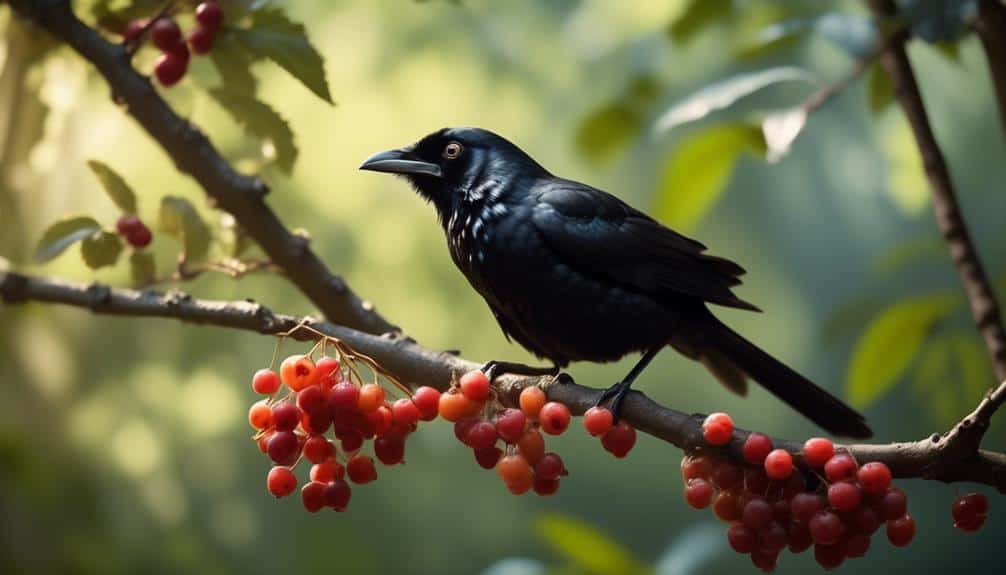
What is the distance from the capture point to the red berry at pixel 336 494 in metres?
1.10

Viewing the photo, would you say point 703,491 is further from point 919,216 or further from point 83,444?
point 83,444

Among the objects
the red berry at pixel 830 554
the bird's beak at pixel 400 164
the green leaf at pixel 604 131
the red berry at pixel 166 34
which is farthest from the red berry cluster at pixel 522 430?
the green leaf at pixel 604 131

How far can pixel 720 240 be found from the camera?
290cm

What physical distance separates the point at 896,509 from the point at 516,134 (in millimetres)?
2121

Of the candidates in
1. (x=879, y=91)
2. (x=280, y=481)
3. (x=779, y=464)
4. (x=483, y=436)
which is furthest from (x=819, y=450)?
(x=879, y=91)

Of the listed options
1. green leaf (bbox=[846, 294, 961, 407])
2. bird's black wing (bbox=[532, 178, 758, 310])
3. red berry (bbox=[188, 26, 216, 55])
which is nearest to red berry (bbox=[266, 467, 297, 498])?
bird's black wing (bbox=[532, 178, 758, 310])

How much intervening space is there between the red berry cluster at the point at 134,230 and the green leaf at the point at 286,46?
0.28m

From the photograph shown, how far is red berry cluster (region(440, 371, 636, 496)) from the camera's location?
3.46 feet

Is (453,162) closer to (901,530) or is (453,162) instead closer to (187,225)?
(187,225)

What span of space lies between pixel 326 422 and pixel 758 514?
43 centimetres

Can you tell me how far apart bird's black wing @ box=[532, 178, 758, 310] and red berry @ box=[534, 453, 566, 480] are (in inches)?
17.9

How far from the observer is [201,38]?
58.2 inches

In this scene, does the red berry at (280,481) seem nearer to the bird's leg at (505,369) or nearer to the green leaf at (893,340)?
the bird's leg at (505,369)

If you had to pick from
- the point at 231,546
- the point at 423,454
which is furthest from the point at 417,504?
the point at 231,546
